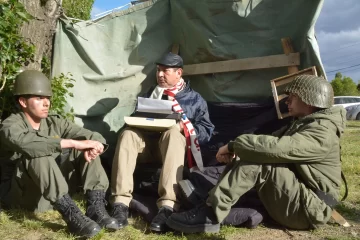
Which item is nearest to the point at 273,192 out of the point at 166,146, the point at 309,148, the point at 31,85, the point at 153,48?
the point at 309,148

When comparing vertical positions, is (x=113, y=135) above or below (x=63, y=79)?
below

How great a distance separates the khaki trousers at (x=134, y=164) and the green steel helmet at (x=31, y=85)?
2.52 ft

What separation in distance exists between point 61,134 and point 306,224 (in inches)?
85.4

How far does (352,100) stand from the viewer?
22.0 meters

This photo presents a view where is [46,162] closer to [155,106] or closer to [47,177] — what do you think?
[47,177]

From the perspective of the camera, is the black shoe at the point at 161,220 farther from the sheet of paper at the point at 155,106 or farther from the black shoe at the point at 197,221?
the sheet of paper at the point at 155,106

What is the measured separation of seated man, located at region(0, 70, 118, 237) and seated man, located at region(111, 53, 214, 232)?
154mm

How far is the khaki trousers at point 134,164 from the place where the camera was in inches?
142

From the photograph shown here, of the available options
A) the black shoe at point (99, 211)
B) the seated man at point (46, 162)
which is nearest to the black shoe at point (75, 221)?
the seated man at point (46, 162)

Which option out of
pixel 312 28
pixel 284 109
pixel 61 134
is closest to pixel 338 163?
pixel 284 109

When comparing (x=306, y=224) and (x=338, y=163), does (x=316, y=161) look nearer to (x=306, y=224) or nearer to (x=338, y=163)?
(x=338, y=163)

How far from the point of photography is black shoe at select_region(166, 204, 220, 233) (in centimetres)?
314

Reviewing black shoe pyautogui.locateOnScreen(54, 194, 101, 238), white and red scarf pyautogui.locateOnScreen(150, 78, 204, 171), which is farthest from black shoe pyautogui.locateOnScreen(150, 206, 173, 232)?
white and red scarf pyautogui.locateOnScreen(150, 78, 204, 171)

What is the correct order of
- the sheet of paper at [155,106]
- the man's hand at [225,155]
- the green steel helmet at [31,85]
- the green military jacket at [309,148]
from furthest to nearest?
the sheet of paper at [155,106], the green steel helmet at [31,85], the man's hand at [225,155], the green military jacket at [309,148]
